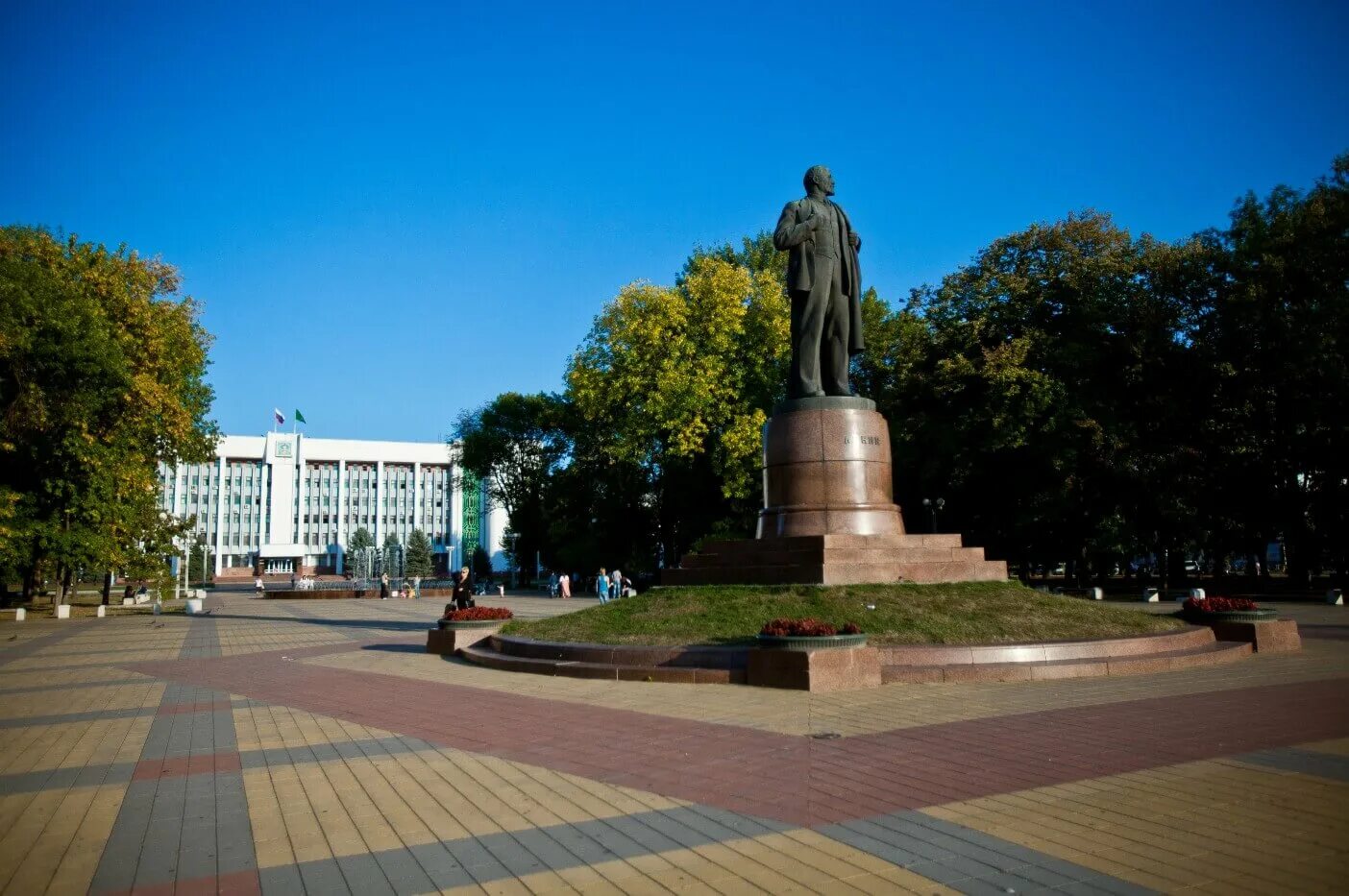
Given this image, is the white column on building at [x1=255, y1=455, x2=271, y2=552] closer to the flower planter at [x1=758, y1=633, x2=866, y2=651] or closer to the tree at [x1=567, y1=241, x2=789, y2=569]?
the tree at [x1=567, y1=241, x2=789, y2=569]

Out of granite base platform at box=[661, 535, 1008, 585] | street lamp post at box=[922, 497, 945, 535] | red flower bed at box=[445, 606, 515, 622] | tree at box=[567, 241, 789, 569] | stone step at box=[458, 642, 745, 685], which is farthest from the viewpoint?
tree at box=[567, 241, 789, 569]

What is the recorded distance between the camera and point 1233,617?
15.5 metres

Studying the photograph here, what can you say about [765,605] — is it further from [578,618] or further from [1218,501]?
[1218,501]

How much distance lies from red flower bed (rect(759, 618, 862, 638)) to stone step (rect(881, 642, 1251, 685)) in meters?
0.70

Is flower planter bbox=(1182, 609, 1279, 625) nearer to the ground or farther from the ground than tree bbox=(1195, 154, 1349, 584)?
nearer to the ground

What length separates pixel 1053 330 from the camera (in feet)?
125

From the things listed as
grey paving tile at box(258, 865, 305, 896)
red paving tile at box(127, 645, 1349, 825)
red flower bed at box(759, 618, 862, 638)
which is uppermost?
red flower bed at box(759, 618, 862, 638)

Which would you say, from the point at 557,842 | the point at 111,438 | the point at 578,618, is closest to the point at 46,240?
the point at 111,438

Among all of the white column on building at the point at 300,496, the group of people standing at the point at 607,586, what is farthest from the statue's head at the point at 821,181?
the white column on building at the point at 300,496

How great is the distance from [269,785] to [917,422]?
3517 cm

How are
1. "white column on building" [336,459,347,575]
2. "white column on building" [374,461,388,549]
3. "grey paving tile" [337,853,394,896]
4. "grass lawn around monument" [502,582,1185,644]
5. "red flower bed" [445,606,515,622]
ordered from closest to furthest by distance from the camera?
"grey paving tile" [337,853,394,896], "grass lawn around monument" [502,582,1185,644], "red flower bed" [445,606,515,622], "white column on building" [336,459,347,575], "white column on building" [374,461,388,549]

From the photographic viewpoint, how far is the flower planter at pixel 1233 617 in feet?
50.4

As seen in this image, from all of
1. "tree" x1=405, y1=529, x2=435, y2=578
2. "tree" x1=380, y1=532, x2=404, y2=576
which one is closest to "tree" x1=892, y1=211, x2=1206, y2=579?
"tree" x1=405, y1=529, x2=435, y2=578

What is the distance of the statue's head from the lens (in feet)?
61.4
